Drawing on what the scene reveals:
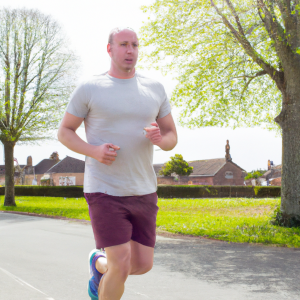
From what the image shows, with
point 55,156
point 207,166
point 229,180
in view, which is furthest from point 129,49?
point 55,156

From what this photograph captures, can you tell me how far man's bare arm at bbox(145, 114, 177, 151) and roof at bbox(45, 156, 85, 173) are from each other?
68.6 m

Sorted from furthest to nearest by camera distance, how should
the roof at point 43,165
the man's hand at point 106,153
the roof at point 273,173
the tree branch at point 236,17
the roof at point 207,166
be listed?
the roof at point 273,173
the roof at point 43,165
the roof at point 207,166
the tree branch at point 236,17
the man's hand at point 106,153

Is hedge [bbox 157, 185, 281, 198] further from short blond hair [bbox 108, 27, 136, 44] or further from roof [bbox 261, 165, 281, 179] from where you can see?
roof [bbox 261, 165, 281, 179]

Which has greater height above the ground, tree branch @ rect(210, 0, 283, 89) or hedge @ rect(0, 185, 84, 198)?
tree branch @ rect(210, 0, 283, 89)

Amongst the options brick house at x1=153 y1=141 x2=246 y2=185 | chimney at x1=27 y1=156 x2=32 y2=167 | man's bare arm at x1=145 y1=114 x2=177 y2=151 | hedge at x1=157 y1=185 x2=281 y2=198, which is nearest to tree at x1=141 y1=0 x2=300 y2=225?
man's bare arm at x1=145 y1=114 x2=177 y2=151

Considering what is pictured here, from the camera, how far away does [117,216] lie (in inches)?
102

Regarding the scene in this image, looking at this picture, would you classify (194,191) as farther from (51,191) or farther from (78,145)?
Answer: (78,145)

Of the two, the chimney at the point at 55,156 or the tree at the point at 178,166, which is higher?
the chimney at the point at 55,156

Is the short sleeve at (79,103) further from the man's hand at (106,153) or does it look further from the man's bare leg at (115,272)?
the man's bare leg at (115,272)

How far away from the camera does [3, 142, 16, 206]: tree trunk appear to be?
21750mm

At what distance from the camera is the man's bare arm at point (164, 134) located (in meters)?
2.57

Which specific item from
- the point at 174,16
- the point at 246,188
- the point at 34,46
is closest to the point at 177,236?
the point at 174,16

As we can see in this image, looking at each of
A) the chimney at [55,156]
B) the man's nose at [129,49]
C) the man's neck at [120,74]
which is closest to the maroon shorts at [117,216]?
the man's neck at [120,74]

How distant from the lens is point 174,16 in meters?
12.8
